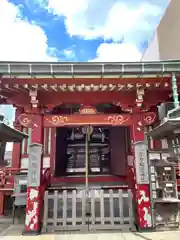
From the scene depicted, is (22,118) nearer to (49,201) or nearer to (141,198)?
(49,201)

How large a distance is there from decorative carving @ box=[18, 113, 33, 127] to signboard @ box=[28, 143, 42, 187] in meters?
0.59

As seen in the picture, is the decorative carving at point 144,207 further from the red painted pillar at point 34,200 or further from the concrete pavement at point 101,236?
the red painted pillar at point 34,200

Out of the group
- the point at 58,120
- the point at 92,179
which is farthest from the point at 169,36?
the point at 58,120

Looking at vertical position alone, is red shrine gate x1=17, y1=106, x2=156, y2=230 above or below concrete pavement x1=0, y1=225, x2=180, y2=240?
above

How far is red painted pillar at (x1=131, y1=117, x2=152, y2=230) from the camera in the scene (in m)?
5.55

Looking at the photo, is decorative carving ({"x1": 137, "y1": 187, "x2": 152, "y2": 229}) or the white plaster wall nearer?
decorative carving ({"x1": 137, "y1": 187, "x2": 152, "y2": 229})

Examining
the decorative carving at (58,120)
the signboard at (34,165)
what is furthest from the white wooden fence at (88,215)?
the decorative carving at (58,120)

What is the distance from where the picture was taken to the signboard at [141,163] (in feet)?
18.7

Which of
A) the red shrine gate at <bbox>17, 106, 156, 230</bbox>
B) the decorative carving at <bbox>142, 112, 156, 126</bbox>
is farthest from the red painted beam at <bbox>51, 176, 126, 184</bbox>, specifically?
the decorative carving at <bbox>142, 112, 156, 126</bbox>

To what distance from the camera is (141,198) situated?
5.65 m

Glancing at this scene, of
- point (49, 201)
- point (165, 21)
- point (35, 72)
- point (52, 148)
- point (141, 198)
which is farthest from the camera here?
point (165, 21)

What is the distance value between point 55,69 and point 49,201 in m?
3.55

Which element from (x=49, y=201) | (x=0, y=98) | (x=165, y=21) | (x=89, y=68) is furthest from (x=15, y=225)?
(x=165, y=21)

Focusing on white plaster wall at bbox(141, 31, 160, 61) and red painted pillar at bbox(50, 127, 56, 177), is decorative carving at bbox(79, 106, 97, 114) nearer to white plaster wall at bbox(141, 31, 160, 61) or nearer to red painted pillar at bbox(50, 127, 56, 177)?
red painted pillar at bbox(50, 127, 56, 177)
